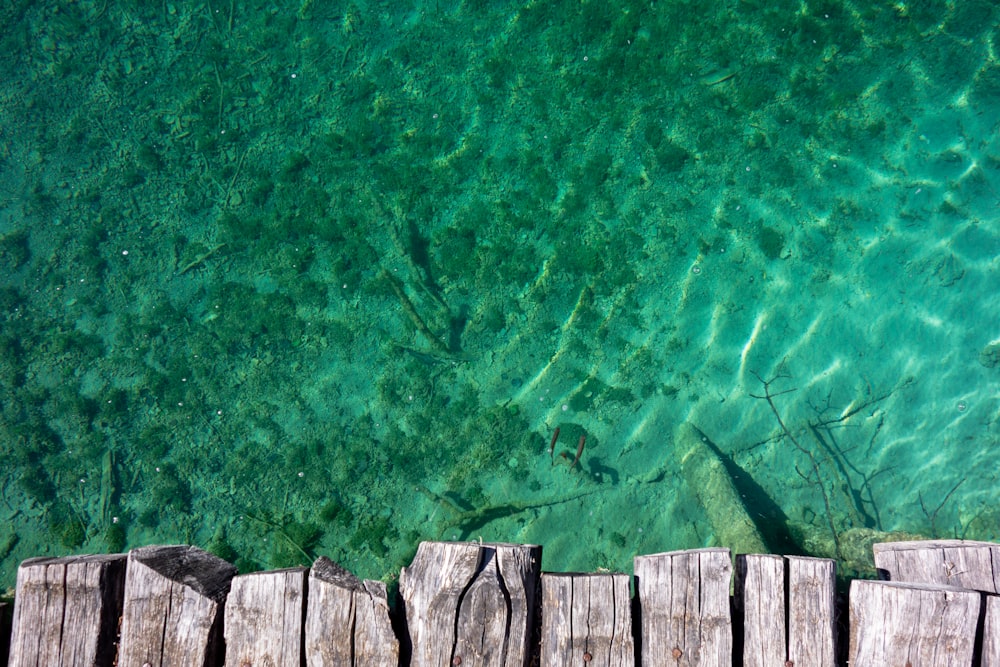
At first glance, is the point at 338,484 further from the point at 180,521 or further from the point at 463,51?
the point at 463,51

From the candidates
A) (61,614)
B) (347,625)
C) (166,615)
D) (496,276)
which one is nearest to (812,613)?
(347,625)

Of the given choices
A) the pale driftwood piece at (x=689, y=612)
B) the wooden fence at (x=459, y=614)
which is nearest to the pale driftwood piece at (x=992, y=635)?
the wooden fence at (x=459, y=614)

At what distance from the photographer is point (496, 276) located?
5.46 metres

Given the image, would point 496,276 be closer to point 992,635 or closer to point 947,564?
point 947,564

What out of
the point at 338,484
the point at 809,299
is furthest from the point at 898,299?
the point at 338,484

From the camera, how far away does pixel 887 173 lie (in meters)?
5.66

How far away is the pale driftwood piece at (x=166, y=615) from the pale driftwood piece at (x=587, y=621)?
171 centimetres

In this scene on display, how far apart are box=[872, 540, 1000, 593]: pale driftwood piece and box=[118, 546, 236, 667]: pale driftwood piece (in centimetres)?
366

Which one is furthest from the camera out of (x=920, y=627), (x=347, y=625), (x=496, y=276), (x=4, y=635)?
(x=496, y=276)

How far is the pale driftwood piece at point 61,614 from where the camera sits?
119 inches

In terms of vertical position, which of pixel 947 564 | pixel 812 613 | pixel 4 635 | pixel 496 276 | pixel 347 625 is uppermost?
pixel 496 276

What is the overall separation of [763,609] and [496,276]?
11.0 feet

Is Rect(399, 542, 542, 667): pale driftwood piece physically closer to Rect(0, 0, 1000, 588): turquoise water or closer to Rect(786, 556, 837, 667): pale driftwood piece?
Rect(786, 556, 837, 667): pale driftwood piece

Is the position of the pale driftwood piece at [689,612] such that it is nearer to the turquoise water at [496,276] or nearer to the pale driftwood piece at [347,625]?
the pale driftwood piece at [347,625]
